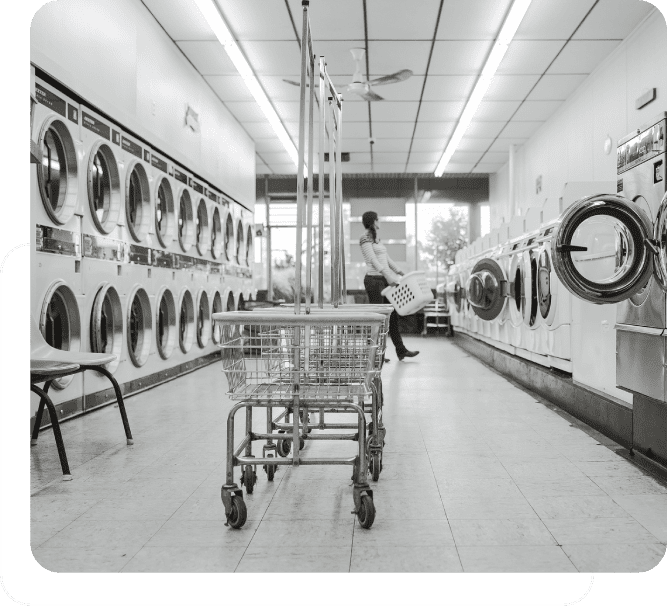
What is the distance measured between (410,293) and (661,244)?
3.35 metres

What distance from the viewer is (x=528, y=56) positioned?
20.5 ft

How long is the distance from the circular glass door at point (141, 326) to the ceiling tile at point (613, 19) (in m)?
4.17

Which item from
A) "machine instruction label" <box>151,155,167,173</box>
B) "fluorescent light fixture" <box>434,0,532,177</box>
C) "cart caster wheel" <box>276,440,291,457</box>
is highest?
"fluorescent light fixture" <box>434,0,532,177</box>

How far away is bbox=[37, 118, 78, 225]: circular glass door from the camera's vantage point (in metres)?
3.66

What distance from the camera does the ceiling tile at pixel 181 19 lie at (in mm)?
5102

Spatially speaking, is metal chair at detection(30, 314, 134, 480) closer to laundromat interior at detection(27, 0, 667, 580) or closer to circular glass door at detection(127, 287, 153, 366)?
laundromat interior at detection(27, 0, 667, 580)

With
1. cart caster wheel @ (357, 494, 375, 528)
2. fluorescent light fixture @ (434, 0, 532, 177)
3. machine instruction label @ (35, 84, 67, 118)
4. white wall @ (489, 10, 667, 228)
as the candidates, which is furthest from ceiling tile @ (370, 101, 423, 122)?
cart caster wheel @ (357, 494, 375, 528)

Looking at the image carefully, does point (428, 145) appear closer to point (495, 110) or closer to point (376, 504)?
point (495, 110)

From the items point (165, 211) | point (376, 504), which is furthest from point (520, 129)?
point (376, 504)

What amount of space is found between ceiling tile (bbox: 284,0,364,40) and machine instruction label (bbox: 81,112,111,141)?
175 centimetres

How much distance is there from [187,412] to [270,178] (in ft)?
28.5

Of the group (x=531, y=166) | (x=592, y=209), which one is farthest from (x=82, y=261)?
(x=531, y=166)

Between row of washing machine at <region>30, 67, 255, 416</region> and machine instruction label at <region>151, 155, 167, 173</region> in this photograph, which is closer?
row of washing machine at <region>30, 67, 255, 416</region>

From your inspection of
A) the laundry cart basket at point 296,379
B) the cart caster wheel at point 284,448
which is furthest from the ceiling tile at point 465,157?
the laundry cart basket at point 296,379
